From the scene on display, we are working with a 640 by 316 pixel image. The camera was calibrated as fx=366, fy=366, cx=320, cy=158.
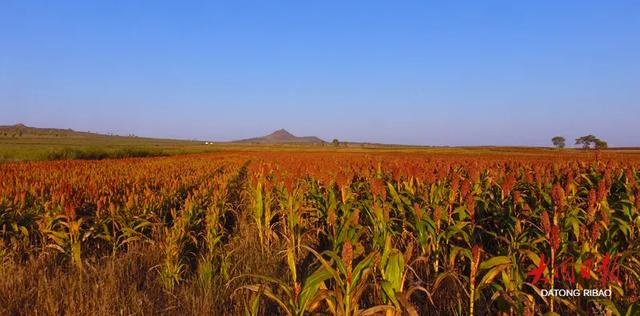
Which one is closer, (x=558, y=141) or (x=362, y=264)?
(x=362, y=264)

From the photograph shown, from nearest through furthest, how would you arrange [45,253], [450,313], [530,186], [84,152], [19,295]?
[450,313], [19,295], [45,253], [530,186], [84,152]

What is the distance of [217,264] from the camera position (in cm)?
418

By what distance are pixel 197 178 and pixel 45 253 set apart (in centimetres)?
752

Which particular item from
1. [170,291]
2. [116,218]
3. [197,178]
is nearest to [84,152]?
[197,178]

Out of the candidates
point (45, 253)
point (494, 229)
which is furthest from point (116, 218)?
point (494, 229)

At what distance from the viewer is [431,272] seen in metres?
3.77

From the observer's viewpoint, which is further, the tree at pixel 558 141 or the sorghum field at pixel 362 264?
the tree at pixel 558 141

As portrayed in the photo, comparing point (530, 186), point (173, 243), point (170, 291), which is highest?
point (530, 186)

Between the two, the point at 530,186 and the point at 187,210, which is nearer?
the point at 187,210

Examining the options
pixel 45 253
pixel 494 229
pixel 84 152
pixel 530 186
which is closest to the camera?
pixel 45 253

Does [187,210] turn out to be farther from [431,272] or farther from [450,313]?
[450,313]

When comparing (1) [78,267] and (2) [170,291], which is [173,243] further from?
(1) [78,267]

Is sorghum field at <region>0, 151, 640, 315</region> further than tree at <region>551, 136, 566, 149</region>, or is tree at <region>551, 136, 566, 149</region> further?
tree at <region>551, 136, 566, 149</region>

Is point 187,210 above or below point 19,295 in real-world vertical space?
above
